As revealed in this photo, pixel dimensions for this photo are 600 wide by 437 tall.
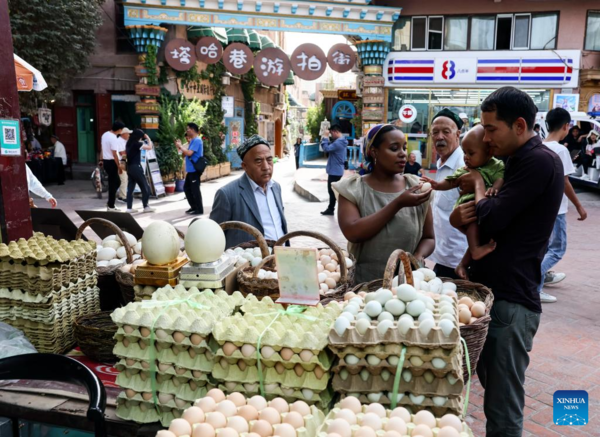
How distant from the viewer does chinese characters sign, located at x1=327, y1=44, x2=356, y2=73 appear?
570 inches

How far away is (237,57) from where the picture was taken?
14594mm

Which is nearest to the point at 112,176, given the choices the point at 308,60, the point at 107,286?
the point at 308,60

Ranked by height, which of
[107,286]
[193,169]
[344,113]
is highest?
[344,113]

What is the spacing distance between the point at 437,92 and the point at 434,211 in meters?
15.5

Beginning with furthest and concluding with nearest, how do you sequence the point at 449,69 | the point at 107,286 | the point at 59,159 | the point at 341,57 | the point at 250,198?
the point at 449,69
the point at 59,159
the point at 341,57
the point at 250,198
the point at 107,286

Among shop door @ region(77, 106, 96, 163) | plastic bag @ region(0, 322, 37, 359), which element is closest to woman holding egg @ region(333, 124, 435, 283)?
plastic bag @ region(0, 322, 37, 359)

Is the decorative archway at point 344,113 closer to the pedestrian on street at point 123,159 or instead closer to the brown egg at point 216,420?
the pedestrian on street at point 123,159

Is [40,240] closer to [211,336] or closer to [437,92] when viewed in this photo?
[211,336]

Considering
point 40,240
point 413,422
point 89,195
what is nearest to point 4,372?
point 40,240

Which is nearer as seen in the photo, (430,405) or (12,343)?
(430,405)

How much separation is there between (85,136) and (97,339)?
16939mm

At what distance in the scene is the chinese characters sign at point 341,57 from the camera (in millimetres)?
14484

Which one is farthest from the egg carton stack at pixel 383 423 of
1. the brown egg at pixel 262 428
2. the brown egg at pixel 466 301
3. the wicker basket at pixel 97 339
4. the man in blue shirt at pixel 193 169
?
the man in blue shirt at pixel 193 169

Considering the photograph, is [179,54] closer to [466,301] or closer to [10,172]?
[10,172]
